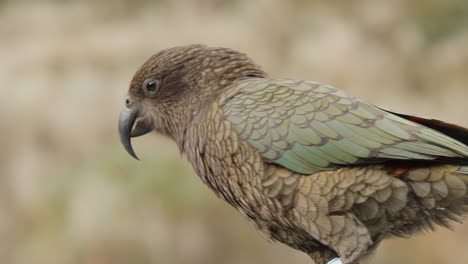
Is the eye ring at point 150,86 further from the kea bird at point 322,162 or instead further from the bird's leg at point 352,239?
the bird's leg at point 352,239

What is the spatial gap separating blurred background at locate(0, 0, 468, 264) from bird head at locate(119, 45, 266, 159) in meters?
1.66

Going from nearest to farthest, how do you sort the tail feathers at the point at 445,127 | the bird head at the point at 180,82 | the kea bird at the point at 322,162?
the kea bird at the point at 322,162 < the tail feathers at the point at 445,127 < the bird head at the point at 180,82

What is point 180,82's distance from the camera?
2.32 meters

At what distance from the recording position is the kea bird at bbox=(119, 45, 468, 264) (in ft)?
6.25

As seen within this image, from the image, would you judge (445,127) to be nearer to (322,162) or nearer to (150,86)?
(322,162)

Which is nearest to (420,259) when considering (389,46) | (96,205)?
(389,46)

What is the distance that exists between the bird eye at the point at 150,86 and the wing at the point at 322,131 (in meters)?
0.33

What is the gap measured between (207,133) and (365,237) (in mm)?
610

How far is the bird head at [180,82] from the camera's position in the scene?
7.55 ft

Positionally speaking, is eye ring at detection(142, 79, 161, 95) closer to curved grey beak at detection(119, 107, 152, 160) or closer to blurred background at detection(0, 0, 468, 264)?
curved grey beak at detection(119, 107, 152, 160)

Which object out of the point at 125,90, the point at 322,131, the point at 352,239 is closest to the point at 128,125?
the point at 322,131

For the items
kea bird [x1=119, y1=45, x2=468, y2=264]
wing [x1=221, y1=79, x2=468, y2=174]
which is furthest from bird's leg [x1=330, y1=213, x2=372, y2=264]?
wing [x1=221, y1=79, x2=468, y2=174]

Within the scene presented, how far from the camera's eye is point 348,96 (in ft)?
6.90

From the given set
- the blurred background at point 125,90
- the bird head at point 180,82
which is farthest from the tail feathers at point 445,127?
the blurred background at point 125,90
